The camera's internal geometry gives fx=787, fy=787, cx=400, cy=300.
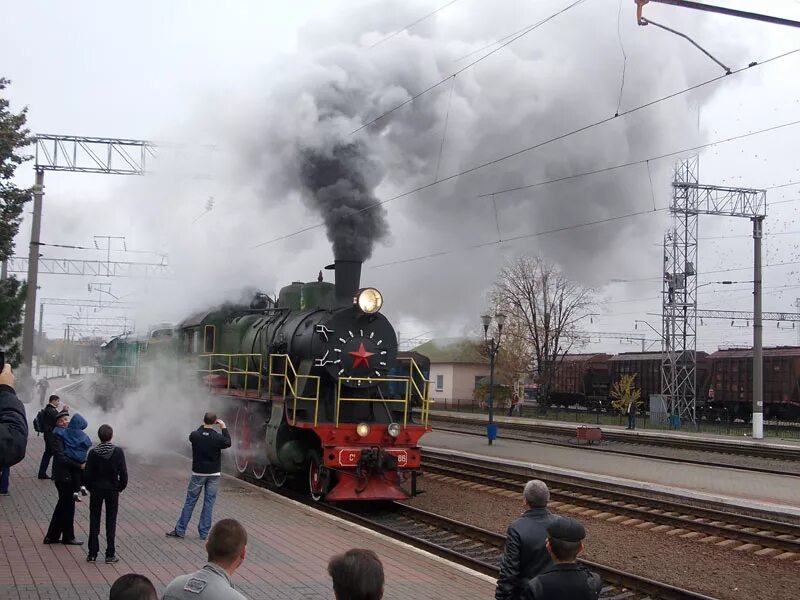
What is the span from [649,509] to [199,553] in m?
7.48

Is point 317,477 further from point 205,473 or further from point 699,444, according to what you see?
point 699,444

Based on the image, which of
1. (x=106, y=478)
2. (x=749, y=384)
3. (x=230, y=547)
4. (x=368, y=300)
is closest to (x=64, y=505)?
(x=106, y=478)

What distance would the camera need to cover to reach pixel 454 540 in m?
10.1

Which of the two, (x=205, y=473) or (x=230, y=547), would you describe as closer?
(x=230, y=547)

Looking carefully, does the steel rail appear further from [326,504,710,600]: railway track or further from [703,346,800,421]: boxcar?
[326,504,710,600]: railway track

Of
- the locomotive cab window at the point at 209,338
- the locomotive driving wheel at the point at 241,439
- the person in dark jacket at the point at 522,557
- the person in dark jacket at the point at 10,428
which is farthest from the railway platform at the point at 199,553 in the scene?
the locomotive cab window at the point at 209,338

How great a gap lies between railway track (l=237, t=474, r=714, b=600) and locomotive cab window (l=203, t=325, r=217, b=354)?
3187mm

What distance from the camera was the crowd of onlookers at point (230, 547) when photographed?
2.97 m

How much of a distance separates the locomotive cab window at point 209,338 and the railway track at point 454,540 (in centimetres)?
319

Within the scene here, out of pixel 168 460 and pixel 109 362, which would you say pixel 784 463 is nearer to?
pixel 168 460

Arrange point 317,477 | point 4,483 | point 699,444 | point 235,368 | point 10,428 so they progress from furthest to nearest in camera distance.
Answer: point 699,444 < point 235,368 < point 317,477 < point 4,483 < point 10,428

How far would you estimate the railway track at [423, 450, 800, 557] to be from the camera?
10.4 m

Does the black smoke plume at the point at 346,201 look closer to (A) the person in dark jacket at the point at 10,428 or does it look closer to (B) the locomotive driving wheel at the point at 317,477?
(B) the locomotive driving wheel at the point at 317,477

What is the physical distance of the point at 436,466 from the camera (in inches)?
672
